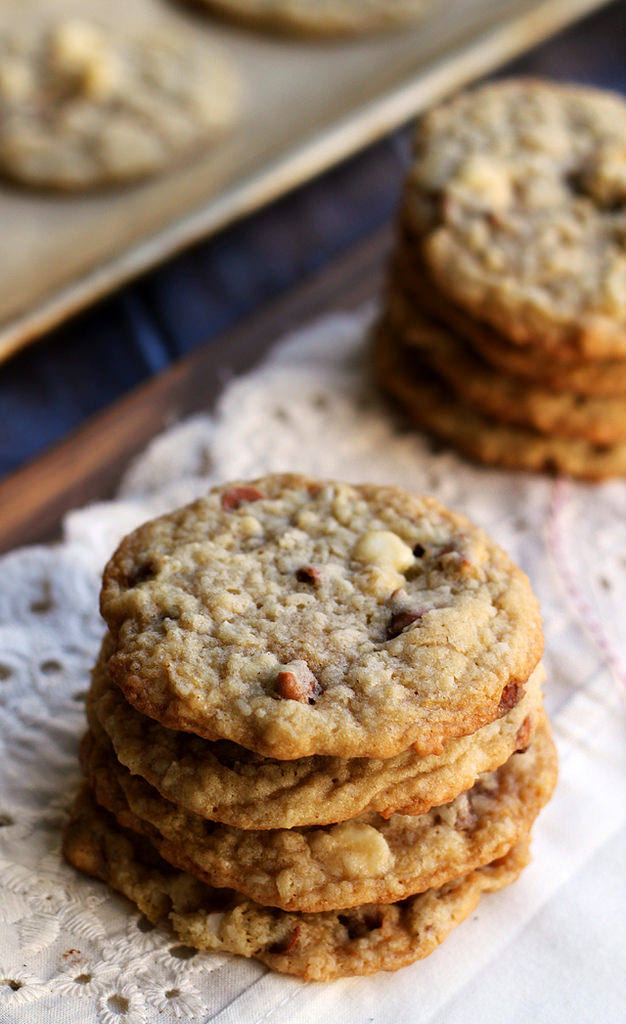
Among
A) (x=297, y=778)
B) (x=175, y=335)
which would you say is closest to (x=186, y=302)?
(x=175, y=335)

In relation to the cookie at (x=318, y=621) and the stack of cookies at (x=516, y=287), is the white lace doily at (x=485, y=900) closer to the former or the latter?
the stack of cookies at (x=516, y=287)

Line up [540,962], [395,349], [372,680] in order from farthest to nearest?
1. [395,349]
2. [540,962]
3. [372,680]

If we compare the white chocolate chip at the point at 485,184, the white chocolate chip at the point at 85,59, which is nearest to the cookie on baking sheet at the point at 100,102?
the white chocolate chip at the point at 85,59

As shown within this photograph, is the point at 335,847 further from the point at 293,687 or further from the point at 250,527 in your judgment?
the point at 250,527

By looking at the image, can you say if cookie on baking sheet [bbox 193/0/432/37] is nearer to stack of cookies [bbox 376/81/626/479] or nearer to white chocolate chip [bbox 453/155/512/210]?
stack of cookies [bbox 376/81/626/479]

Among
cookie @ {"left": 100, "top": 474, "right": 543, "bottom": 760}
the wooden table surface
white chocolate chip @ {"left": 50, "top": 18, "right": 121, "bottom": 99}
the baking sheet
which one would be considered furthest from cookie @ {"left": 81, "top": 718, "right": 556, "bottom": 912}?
white chocolate chip @ {"left": 50, "top": 18, "right": 121, "bottom": 99}

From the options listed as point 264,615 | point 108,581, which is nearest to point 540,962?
point 264,615

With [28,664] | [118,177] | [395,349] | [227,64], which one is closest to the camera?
[28,664]

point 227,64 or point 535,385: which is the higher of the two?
point 227,64

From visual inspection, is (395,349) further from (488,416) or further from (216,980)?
(216,980)
